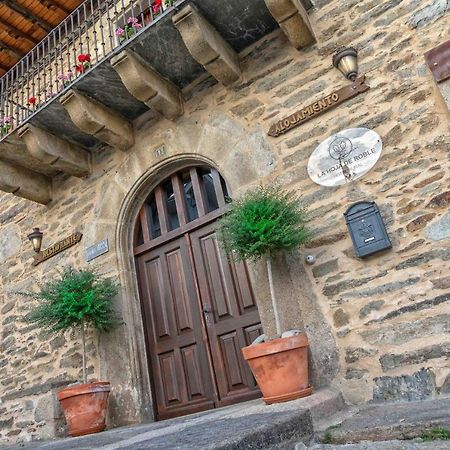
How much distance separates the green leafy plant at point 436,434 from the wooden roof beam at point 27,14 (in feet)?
22.8

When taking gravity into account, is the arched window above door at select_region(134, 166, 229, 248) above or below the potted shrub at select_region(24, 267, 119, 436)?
above

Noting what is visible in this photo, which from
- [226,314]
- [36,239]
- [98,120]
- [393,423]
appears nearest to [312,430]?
[393,423]

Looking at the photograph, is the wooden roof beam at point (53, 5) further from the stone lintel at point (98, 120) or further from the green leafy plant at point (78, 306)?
the green leafy plant at point (78, 306)

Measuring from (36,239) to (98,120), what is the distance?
1.85m

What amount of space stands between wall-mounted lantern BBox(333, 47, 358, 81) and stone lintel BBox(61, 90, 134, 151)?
240cm

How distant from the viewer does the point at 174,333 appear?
438 centimetres

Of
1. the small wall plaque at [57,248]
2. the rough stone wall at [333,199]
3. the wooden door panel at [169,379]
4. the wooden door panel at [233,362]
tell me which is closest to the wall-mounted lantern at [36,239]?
the small wall plaque at [57,248]

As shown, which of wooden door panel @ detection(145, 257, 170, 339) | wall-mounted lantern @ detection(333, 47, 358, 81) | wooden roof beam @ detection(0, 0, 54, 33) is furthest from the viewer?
wooden roof beam @ detection(0, 0, 54, 33)

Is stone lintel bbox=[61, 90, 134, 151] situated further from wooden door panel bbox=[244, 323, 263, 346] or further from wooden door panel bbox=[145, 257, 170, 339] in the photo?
wooden door panel bbox=[244, 323, 263, 346]

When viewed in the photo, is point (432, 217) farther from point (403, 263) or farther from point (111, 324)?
point (111, 324)

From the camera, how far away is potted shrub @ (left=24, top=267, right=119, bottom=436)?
12.6 feet

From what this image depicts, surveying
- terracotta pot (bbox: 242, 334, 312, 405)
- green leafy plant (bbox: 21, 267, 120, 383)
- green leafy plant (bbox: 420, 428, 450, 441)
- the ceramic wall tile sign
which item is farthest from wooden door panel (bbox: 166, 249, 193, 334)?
green leafy plant (bbox: 420, 428, 450, 441)

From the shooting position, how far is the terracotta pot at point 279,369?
2779mm

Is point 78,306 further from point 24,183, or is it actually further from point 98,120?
point 24,183
